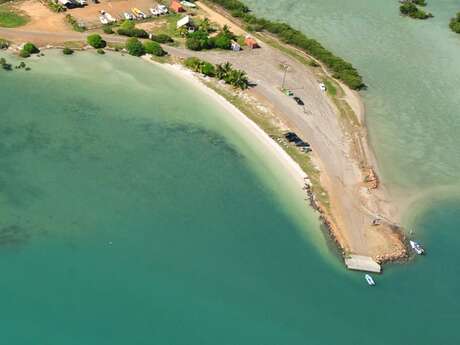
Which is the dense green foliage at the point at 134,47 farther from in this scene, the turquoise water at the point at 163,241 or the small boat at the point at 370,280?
the small boat at the point at 370,280

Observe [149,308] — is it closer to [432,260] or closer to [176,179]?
[176,179]

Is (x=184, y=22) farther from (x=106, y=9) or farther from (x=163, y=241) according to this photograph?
(x=163, y=241)

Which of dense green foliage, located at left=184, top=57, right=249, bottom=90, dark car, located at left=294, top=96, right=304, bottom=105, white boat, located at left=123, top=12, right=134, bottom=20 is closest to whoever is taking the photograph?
dark car, located at left=294, top=96, right=304, bottom=105

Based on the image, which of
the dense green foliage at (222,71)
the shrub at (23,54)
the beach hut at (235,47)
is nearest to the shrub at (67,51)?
the shrub at (23,54)

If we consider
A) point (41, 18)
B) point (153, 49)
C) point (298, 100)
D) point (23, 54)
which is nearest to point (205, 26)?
point (153, 49)

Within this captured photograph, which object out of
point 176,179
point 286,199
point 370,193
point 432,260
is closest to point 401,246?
point 432,260

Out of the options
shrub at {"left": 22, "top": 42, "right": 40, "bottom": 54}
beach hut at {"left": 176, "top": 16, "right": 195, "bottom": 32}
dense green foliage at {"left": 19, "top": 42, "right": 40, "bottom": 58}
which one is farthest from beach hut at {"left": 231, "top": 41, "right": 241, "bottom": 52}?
dense green foliage at {"left": 19, "top": 42, "right": 40, "bottom": 58}

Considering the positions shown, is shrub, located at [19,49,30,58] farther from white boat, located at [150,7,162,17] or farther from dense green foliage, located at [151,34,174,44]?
white boat, located at [150,7,162,17]
